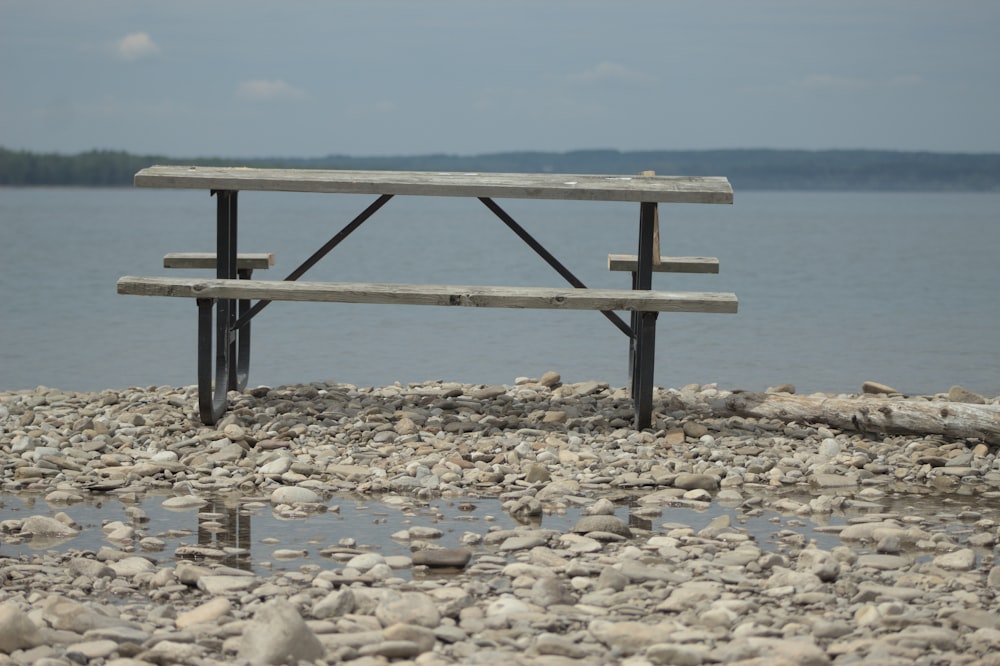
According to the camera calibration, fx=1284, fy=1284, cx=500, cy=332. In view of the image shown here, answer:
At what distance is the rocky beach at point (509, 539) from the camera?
12.6 feet

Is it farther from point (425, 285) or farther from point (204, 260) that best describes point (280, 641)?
point (204, 260)

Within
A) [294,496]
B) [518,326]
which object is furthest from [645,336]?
[518,326]

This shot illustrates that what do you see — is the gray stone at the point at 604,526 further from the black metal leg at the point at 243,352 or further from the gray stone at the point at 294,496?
the black metal leg at the point at 243,352

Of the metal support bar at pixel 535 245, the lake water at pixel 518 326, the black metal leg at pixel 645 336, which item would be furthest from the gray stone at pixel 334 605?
the lake water at pixel 518 326

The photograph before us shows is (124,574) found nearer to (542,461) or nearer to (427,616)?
(427,616)

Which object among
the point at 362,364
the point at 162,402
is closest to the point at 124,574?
the point at 162,402

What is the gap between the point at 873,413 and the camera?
7.12 meters

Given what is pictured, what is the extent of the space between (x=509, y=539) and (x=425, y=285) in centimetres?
229

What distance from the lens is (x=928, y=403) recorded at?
710cm

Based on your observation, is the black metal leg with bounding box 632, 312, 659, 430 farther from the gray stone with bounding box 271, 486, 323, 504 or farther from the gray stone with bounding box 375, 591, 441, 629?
the gray stone with bounding box 375, 591, 441, 629

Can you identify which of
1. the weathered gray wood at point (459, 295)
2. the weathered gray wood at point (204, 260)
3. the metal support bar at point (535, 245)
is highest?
the metal support bar at point (535, 245)

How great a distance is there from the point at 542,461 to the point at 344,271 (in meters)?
16.9

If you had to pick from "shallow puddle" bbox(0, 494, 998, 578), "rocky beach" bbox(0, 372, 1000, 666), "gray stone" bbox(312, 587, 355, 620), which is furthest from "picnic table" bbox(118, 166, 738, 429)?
"gray stone" bbox(312, 587, 355, 620)

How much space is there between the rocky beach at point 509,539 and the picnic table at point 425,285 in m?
0.46
